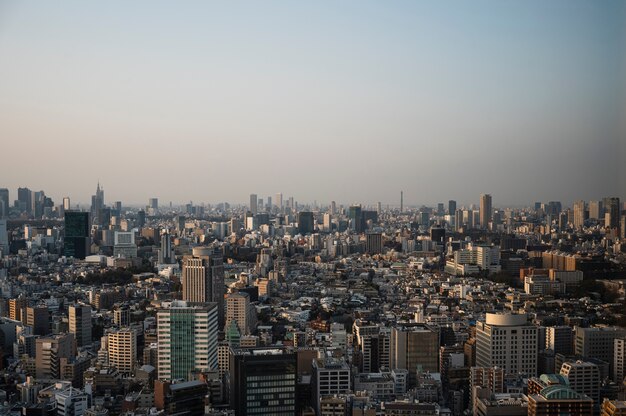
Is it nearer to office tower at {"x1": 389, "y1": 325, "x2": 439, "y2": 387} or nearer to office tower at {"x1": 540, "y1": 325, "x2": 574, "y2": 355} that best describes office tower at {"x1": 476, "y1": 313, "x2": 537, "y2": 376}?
office tower at {"x1": 540, "y1": 325, "x2": 574, "y2": 355}

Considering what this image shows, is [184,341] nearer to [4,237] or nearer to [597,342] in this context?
[597,342]

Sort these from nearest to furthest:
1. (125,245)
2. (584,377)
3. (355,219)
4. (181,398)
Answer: (181,398), (584,377), (125,245), (355,219)

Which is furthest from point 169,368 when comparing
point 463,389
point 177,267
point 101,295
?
point 177,267

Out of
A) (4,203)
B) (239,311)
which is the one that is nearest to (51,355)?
(239,311)

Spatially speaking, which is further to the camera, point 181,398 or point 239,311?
point 239,311

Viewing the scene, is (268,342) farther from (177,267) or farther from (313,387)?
(177,267)

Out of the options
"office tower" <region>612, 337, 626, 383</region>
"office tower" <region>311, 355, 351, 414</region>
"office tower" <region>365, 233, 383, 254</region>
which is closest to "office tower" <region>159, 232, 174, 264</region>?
"office tower" <region>365, 233, 383, 254</region>
